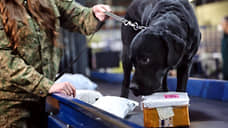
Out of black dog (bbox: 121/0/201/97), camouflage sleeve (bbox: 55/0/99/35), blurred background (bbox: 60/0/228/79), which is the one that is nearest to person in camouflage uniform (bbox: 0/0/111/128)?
camouflage sleeve (bbox: 55/0/99/35)

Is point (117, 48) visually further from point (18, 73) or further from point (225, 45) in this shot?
point (18, 73)

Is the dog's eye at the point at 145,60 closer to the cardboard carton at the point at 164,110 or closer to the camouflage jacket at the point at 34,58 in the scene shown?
the cardboard carton at the point at 164,110

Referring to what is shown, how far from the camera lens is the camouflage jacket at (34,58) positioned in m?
0.98

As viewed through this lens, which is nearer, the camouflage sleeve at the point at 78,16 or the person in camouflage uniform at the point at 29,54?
the person in camouflage uniform at the point at 29,54

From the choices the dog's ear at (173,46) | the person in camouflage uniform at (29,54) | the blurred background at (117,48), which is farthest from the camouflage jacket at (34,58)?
A: the blurred background at (117,48)

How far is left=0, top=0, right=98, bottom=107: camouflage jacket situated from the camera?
98 centimetres

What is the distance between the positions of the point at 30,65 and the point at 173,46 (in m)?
0.61

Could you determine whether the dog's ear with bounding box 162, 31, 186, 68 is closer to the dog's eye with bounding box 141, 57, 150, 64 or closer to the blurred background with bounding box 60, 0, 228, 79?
the dog's eye with bounding box 141, 57, 150, 64

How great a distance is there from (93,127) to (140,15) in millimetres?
609

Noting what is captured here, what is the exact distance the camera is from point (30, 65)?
1.04 m

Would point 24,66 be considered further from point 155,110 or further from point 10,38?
point 155,110

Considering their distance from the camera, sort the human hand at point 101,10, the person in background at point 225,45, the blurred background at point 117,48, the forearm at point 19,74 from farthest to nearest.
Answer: the blurred background at point 117,48 → the person in background at point 225,45 → the human hand at point 101,10 → the forearm at point 19,74

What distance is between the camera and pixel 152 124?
769 millimetres

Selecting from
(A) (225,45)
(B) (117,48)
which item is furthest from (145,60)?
(B) (117,48)
